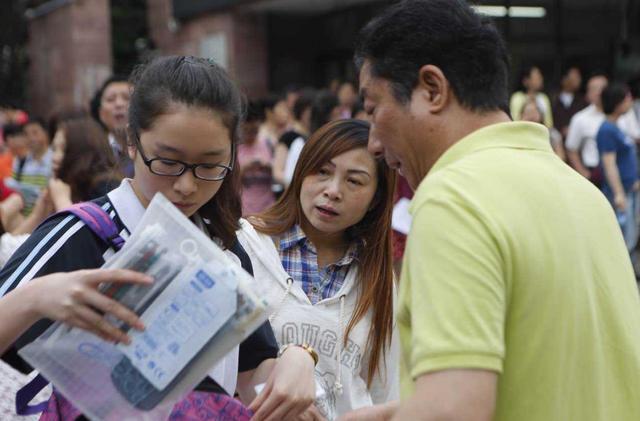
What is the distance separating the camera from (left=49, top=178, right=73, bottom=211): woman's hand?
454 cm

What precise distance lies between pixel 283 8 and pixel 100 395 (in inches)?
554

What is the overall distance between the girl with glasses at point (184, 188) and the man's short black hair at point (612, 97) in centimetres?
736

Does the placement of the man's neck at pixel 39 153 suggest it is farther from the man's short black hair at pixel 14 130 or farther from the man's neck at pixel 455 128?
the man's neck at pixel 455 128

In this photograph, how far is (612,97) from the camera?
29.8 ft

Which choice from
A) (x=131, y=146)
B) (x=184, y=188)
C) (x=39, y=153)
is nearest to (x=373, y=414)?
(x=184, y=188)

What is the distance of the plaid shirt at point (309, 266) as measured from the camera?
3232mm

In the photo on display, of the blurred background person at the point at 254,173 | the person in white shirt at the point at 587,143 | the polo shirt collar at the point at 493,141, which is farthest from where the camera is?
the person in white shirt at the point at 587,143

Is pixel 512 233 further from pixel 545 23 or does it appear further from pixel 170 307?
pixel 545 23

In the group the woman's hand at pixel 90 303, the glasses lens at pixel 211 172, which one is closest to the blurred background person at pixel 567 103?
the glasses lens at pixel 211 172

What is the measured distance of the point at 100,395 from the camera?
1785 millimetres

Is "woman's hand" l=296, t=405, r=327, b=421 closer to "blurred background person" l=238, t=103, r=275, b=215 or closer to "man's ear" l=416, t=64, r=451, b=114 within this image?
"man's ear" l=416, t=64, r=451, b=114

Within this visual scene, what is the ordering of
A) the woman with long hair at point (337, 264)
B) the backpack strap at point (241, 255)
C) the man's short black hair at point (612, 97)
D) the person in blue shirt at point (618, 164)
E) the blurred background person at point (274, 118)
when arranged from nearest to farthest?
the backpack strap at point (241, 255) < the woman with long hair at point (337, 264) < the person in blue shirt at point (618, 164) < the man's short black hair at point (612, 97) < the blurred background person at point (274, 118)

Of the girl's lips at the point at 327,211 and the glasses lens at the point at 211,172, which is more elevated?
the glasses lens at the point at 211,172

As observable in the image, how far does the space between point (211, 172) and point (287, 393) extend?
55cm
